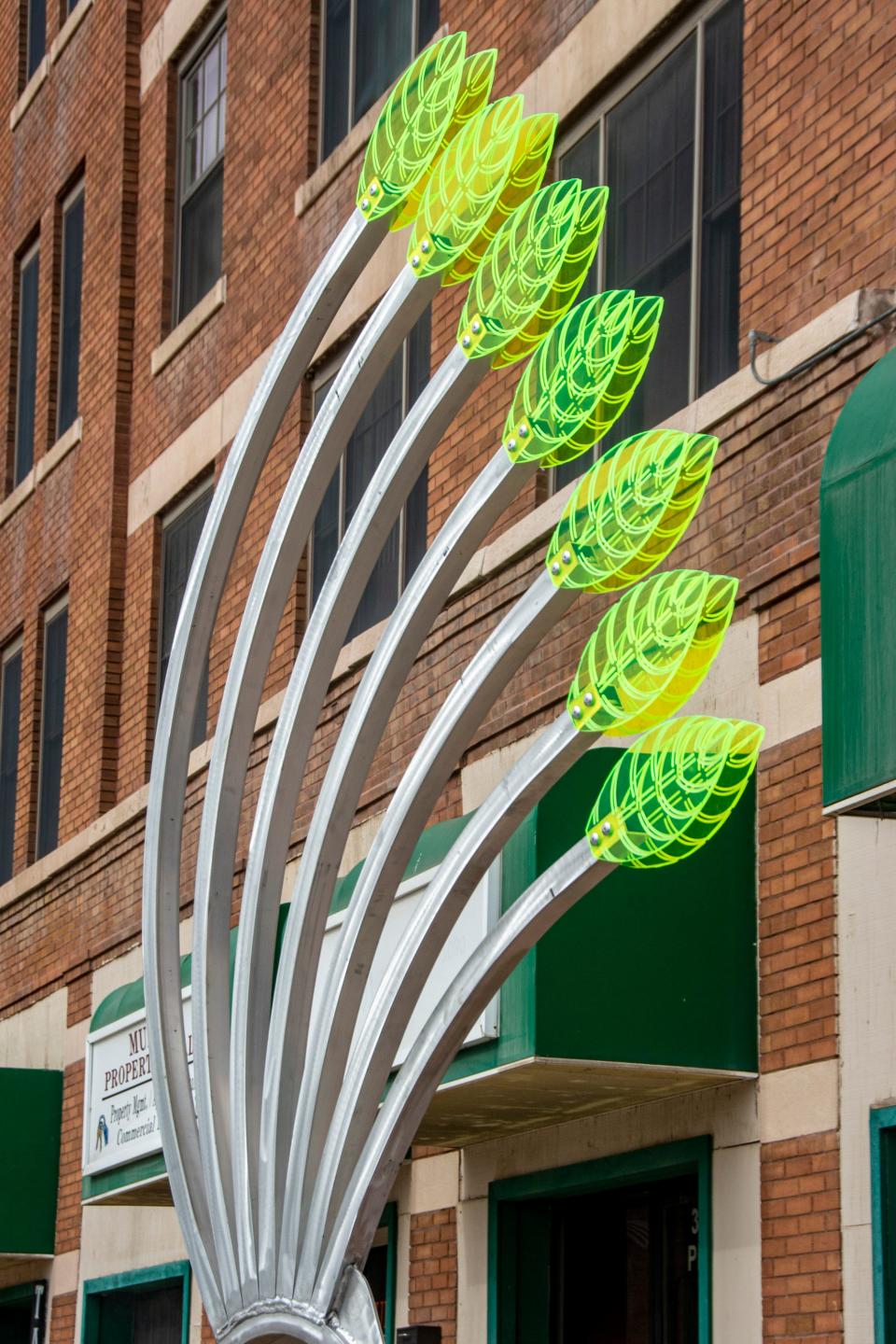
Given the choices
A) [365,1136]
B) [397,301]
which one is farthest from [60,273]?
[365,1136]

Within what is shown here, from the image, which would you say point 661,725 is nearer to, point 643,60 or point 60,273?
point 643,60

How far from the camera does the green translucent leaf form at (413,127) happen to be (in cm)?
902

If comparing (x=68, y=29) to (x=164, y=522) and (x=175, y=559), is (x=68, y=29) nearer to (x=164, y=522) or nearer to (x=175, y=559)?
(x=164, y=522)

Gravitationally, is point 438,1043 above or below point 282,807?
below

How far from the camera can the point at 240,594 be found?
49.7 feet

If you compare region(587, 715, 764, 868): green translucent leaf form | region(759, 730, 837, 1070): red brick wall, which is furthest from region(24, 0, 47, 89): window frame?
region(587, 715, 764, 868): green translucent leaf form

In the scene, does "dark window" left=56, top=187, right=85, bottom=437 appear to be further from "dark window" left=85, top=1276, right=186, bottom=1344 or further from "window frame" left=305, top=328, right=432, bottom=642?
"dark window" left=85, top=1276, right=186, bottom=1344

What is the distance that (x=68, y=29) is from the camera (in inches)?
803

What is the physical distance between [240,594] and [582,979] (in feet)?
22.1

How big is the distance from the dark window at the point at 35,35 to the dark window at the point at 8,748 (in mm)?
5597

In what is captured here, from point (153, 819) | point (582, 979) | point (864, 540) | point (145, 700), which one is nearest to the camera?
point (864, 540)

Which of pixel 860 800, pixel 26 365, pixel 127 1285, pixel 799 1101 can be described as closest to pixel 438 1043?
pixel 799 1101

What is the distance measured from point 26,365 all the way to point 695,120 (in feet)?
38.0

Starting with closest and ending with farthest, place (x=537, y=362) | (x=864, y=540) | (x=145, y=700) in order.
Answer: (x=864, y=540)
(x=537, y=362)
(x=145, y=700)
